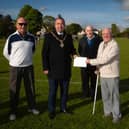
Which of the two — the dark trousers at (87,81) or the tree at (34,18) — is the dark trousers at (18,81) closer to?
the dark trousers at (87,81)

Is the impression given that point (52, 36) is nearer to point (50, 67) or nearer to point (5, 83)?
point (50, 67)

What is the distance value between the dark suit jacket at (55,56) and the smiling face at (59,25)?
154 millimetres

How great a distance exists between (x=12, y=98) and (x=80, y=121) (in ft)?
5.51

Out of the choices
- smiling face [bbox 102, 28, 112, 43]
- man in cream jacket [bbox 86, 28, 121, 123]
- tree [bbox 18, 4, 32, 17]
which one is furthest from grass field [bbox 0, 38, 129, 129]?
tree [bbox 18, 4, 32, 17]

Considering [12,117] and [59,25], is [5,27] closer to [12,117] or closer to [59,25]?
[12,117]

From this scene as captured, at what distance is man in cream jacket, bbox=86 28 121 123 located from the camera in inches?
316

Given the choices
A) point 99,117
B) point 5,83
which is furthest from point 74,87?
point 99,117

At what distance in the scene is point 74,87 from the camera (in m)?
13.0

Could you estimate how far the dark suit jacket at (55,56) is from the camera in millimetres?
8414

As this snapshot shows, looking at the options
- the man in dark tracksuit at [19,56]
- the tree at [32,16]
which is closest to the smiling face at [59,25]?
the man in dark tracksuit at [19,56]

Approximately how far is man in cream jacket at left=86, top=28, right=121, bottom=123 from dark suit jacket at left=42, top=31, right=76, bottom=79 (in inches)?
23.8

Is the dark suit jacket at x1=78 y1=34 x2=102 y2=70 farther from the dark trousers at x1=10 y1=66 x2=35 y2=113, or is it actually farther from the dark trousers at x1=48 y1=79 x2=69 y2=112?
the dark trousers at x1=10 y1=66 x2=35 y2=113

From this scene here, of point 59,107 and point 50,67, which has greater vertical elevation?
point 50,67

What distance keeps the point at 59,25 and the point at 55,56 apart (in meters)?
0.71
